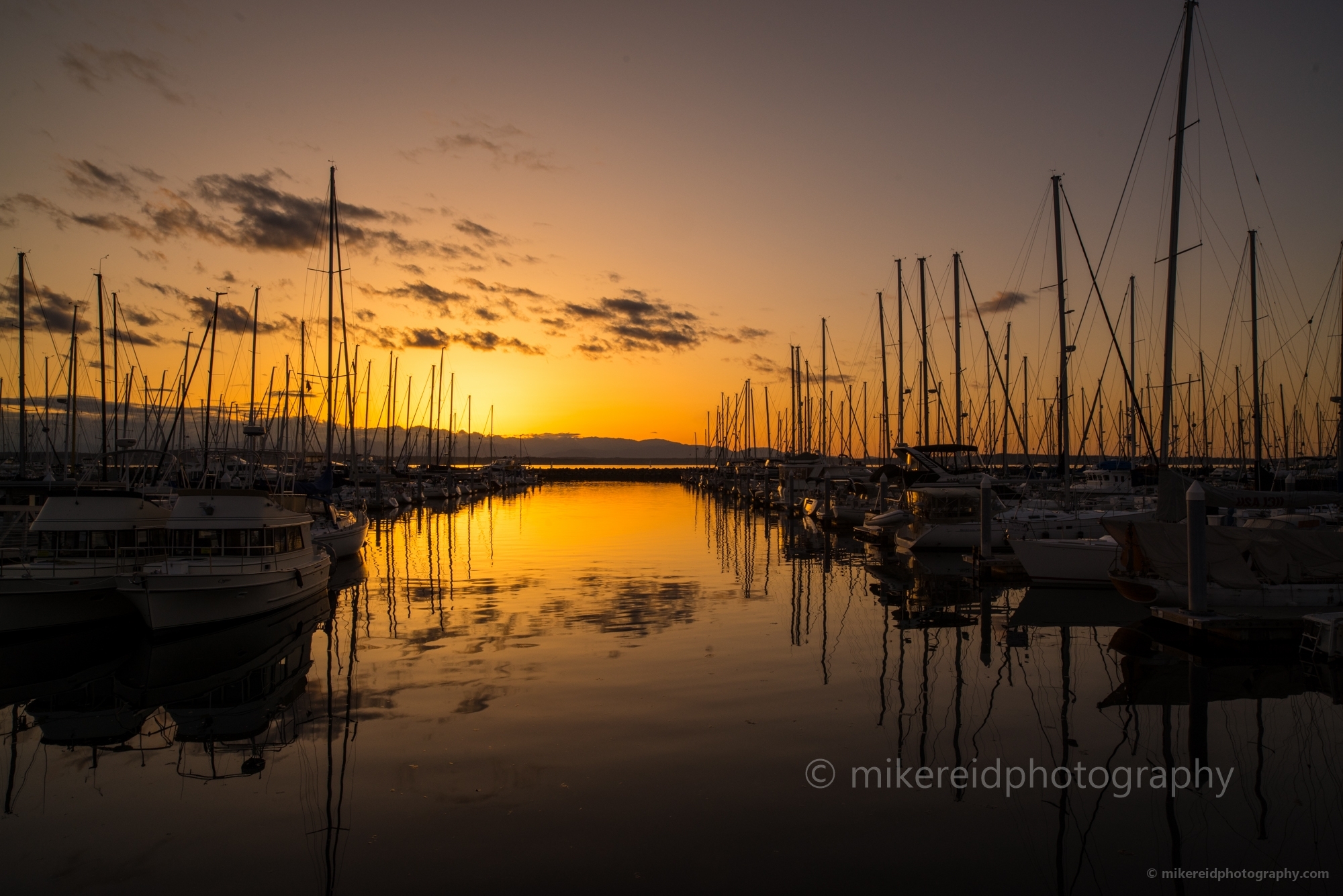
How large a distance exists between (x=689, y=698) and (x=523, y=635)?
6.43 metres

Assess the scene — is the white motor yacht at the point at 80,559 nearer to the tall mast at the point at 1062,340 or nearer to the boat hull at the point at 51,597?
the boat hull at the point at 51,597

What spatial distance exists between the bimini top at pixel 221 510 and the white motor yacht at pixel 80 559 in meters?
0.99

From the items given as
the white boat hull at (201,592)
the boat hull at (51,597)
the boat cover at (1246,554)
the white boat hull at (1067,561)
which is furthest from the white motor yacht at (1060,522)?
the boat hull at (51,597)

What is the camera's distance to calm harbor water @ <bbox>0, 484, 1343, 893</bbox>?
8.43m

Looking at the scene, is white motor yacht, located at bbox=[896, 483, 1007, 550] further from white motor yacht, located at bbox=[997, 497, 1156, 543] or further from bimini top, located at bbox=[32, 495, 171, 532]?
bimini top, located at bbox=[32, 495, 171, 532]

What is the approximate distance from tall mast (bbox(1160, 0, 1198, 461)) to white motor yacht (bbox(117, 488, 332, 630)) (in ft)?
85.1

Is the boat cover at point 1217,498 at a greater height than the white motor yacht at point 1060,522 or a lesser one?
greater

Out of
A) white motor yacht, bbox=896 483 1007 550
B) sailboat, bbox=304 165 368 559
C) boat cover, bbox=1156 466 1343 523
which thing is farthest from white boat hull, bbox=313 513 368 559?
boat cover, bbox=1156 466 1343 523

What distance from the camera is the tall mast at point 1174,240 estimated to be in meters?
24.2

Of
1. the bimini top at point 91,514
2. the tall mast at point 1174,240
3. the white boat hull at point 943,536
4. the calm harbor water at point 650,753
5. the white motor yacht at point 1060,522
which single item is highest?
the tall mast at point 1174,240

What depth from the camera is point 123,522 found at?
67.0 feet

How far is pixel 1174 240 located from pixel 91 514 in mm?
31739

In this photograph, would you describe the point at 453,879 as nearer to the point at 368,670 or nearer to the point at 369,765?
Answer: the point at 369,765

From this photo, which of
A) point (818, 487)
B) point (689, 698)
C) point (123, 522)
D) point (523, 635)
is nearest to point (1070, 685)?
point (689, 698)
